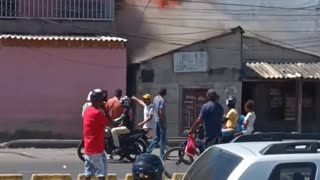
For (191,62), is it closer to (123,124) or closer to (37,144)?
(37,144)

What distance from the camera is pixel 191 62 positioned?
83.3ft

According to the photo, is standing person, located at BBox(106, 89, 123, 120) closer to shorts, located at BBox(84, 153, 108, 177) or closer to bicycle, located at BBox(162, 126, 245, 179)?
bicycle, located at BBox(162, 126, 245, 179)

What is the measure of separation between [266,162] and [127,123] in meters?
12.5

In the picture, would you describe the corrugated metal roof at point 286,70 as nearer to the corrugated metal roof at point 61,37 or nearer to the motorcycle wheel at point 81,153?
the corrugated metal roof at point 61,37

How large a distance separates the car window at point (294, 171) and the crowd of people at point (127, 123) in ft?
17.6

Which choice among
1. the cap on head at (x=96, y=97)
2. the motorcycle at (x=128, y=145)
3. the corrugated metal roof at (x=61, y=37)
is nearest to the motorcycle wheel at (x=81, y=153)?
the motorcycle at (x=128, y=145)

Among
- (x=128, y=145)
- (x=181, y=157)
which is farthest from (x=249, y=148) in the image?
(x=128, y=145)

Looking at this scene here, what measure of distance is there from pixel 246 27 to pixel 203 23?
1.55 metres

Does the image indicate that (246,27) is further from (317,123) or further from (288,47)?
(317,123)

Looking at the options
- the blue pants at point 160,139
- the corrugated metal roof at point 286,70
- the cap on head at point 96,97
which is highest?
the corrugated metal roof at point 286,70

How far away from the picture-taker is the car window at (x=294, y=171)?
5.75 m

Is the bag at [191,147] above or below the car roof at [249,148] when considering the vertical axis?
below

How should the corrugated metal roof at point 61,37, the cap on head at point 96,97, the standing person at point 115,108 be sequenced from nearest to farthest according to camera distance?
the cap on head at point 96,97, the standing person at point 115,108, the corrugated metal roof at point 61,37

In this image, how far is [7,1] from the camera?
82.1 feet
